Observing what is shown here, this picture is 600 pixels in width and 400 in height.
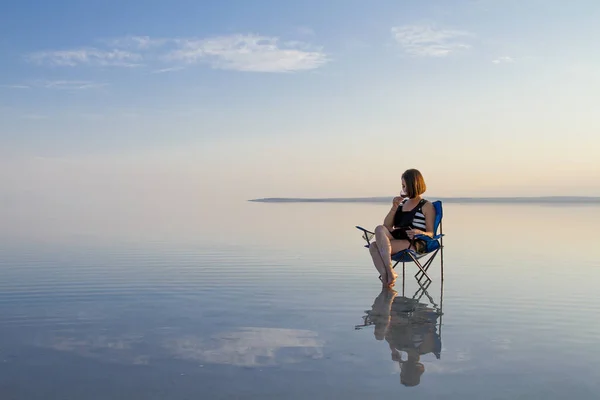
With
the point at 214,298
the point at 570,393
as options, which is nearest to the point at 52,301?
the point at 214,298

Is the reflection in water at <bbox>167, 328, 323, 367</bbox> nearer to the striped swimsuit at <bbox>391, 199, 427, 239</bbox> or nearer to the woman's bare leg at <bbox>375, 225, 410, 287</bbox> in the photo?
the woman's bare leg at <bbox>375, 225, 410, 287</bbox>

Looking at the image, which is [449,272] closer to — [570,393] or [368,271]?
[368,271]

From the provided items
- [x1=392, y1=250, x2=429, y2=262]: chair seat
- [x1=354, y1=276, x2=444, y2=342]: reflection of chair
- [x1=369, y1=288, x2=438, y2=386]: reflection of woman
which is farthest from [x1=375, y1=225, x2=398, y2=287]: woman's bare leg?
[x1=369, y1=288, x2=438, y2=386]: reflection of woman

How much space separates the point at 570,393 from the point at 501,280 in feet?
12.6

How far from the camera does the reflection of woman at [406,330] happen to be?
11.1ft

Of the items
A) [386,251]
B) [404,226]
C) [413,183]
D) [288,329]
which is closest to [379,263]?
[386,251]

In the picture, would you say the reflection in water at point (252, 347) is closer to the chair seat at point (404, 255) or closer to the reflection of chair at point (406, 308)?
the reflection of chair at point (406, 308)

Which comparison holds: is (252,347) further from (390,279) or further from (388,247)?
(388,247)

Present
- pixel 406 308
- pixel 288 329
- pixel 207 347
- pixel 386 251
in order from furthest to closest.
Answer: pixel 386 251
pixel 406 308
pixel 288 329
pixel 207 347

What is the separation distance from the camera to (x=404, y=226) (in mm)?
6836

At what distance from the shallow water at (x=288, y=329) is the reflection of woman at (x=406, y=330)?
2 cm

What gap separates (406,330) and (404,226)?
2.62 metres

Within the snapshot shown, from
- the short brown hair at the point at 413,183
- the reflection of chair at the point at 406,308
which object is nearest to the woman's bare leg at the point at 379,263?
the reflection of chair at the point at 406,308

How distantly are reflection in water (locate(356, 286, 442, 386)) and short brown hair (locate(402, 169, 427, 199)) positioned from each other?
1252 millimetres
